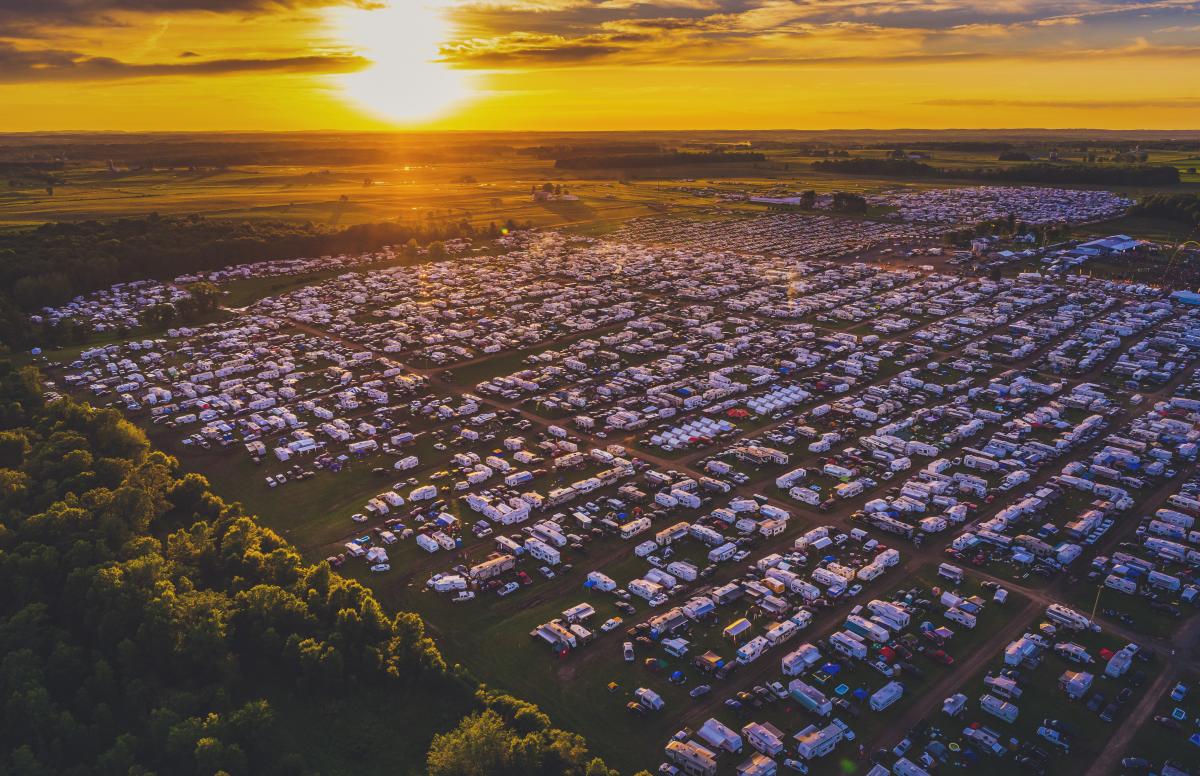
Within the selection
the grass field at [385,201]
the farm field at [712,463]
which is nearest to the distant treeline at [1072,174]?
the grass field at [385,201]

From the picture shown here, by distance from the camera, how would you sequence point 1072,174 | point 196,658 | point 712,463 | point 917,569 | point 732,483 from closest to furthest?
point 196,658 < point 917,569 < point 732,483 < point 712,463 < point 1072,174

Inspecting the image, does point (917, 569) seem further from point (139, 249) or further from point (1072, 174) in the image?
point (1072, 174)

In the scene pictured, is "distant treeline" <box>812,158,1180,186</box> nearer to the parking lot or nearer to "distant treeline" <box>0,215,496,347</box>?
the parking lot

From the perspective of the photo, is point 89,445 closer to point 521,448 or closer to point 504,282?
point 521,448

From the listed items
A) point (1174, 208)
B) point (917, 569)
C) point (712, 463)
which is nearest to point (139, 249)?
point (712, 463)

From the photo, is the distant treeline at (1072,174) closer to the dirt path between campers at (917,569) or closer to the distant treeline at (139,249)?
the distant treeline at (139,249)

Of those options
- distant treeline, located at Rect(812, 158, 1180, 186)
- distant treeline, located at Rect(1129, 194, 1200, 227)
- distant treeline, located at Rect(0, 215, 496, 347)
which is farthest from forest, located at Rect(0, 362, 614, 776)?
distant treeline, located at Rect(812, 158, 1180, 186)
